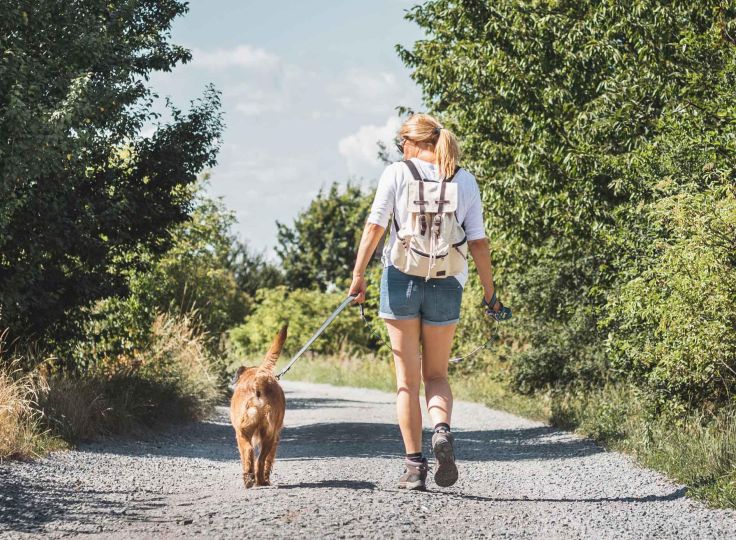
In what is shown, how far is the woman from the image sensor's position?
20.7 feet

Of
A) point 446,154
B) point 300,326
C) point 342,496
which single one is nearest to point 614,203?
point 446,154

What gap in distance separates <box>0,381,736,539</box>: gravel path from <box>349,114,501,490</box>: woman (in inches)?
16.9

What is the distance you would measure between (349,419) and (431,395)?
8.54 metres

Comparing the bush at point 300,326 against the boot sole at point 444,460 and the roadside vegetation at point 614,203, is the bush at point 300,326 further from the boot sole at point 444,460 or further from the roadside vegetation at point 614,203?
the boot sole at point 444,460

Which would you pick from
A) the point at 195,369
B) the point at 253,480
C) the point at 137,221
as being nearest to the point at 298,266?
the point at 195,369

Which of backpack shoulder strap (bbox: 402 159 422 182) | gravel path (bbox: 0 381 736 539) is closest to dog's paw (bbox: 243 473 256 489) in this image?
gravel path (bbox: 0 381 736 539)

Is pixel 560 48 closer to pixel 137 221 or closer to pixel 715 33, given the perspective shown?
pixel 715 33

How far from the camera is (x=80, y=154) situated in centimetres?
1002

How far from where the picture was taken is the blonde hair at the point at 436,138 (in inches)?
249

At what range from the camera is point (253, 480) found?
685 cm

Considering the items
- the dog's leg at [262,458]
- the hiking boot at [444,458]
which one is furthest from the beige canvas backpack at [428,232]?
the dog's leg at [262,458]

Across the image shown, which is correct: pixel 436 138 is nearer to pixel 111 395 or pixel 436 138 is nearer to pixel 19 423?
pixel 19 423

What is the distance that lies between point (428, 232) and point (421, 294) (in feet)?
1.44

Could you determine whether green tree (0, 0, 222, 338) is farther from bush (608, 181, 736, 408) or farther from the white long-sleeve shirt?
bush (608, 181, 736, 408)
